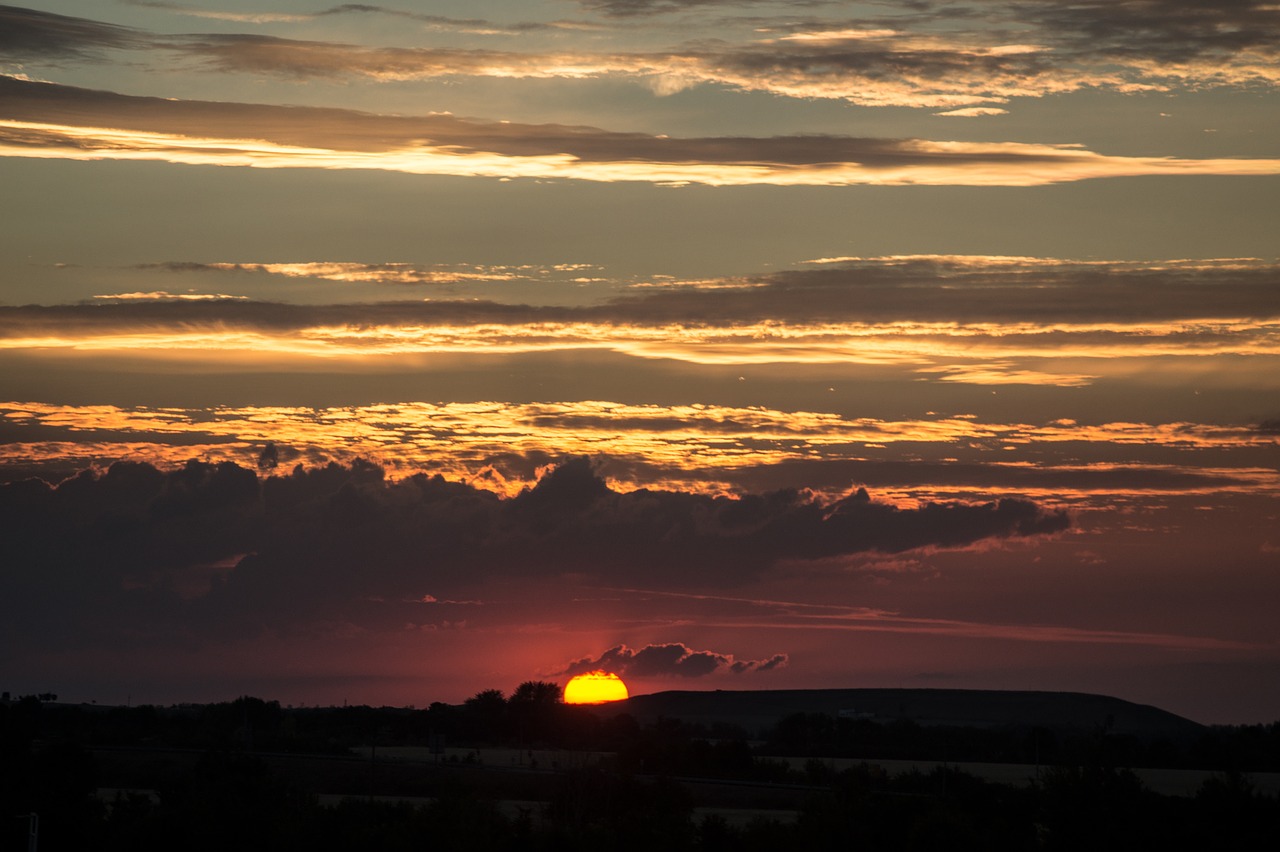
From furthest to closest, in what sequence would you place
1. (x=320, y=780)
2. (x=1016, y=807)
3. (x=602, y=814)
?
1. (x=320, y=780)
2. (x=602, y=814)
3. (x=1016, y=807)

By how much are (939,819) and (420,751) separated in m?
97.7

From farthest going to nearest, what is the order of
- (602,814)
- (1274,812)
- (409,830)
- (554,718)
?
(554,718)
(602,814)
(409,830)
(1274,812)

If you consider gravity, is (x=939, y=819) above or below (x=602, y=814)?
above

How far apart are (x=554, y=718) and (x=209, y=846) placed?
131027mm

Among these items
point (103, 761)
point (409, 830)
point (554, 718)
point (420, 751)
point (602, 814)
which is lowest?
point (554, 718)

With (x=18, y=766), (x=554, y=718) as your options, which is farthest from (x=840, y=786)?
(x=554, y=718)

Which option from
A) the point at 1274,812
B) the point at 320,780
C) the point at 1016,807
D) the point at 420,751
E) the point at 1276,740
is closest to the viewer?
the point at 1274,812

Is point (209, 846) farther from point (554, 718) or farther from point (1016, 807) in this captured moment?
point (554, 718)

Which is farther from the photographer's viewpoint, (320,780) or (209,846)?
(320,780)

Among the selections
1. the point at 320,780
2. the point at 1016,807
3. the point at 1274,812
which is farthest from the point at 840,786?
the point at 320,780

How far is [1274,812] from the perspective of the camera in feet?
203

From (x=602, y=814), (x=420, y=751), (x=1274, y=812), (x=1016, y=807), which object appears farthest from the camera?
(x=420, y=751)

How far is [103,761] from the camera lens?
126562 millimetres

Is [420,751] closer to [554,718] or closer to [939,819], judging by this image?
[554,718]
